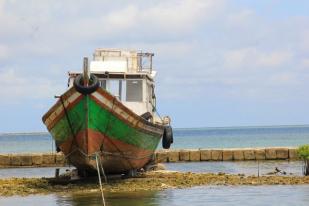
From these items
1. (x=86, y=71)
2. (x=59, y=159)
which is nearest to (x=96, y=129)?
(x=86, y=71)

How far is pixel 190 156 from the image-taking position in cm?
3631

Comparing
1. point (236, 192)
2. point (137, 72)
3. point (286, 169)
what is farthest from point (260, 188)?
point (286, 169)

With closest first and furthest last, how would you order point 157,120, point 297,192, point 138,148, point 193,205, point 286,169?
point 193,205, point 297,192, point 138,148, point 157,120, point 286,169

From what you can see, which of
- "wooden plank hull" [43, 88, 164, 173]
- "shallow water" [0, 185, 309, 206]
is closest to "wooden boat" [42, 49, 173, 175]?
"wooden plank hull" [43, 88, 164, 173]

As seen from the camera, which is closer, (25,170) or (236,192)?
(236,192)

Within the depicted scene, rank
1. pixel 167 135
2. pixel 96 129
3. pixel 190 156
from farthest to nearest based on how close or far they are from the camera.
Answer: pixel 190 156 < pixel 167 135 < pixel 96 129

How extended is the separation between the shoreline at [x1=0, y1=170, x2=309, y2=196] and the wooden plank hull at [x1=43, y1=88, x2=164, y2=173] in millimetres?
682

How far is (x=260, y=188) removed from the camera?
20281mm

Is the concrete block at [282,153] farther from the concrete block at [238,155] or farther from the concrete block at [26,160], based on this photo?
the concrete block at [26,160]

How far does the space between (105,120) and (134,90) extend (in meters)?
3.68

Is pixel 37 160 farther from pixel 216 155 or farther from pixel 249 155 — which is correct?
pixel 249 155

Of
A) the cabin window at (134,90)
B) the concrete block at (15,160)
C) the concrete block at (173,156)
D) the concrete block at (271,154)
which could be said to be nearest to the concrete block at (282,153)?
the concrete block at (271,154)

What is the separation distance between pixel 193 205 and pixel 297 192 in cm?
313

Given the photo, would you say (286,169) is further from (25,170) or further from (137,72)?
(25,170)
